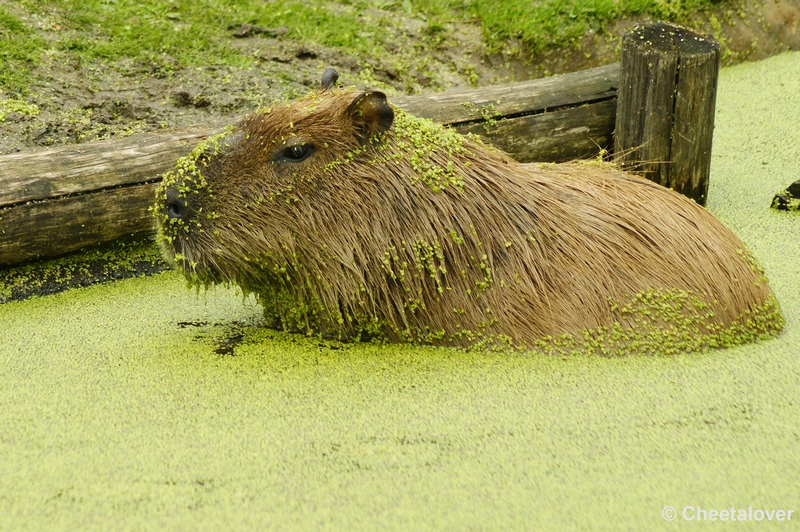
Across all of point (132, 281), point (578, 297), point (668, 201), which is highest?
point (668, 201)

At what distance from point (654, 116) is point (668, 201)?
946 mm

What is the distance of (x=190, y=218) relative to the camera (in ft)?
9.48

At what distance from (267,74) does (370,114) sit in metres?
2.25

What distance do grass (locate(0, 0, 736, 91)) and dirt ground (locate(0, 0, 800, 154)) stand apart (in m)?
0.07

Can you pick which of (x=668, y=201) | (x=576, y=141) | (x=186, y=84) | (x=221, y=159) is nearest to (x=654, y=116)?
(x=576, y=141)

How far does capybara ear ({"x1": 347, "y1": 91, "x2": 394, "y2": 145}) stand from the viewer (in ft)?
9.35

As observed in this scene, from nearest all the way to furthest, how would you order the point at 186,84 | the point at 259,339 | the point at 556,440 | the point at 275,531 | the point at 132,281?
the point at 275,531
the point at 556,440
the point at 259,339
the point at 132,281
the point at 186,84

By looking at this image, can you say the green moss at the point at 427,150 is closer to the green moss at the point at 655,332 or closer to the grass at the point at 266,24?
the green moss at the point at 655,332

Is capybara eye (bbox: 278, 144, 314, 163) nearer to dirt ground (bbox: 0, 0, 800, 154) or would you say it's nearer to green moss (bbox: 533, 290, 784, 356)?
green moss (bbox: 533, 290, 784, 356)

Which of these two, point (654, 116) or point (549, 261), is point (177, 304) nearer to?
point (549, 261)

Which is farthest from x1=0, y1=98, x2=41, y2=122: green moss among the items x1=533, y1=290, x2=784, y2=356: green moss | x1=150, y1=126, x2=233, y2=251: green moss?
x1=533, y1=290, x2=784, y2=356: green moss

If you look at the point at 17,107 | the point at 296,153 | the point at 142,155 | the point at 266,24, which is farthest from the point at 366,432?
the point at 266,24

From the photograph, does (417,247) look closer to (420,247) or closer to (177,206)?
(420,247)

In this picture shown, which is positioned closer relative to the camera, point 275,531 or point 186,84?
point 275,531
